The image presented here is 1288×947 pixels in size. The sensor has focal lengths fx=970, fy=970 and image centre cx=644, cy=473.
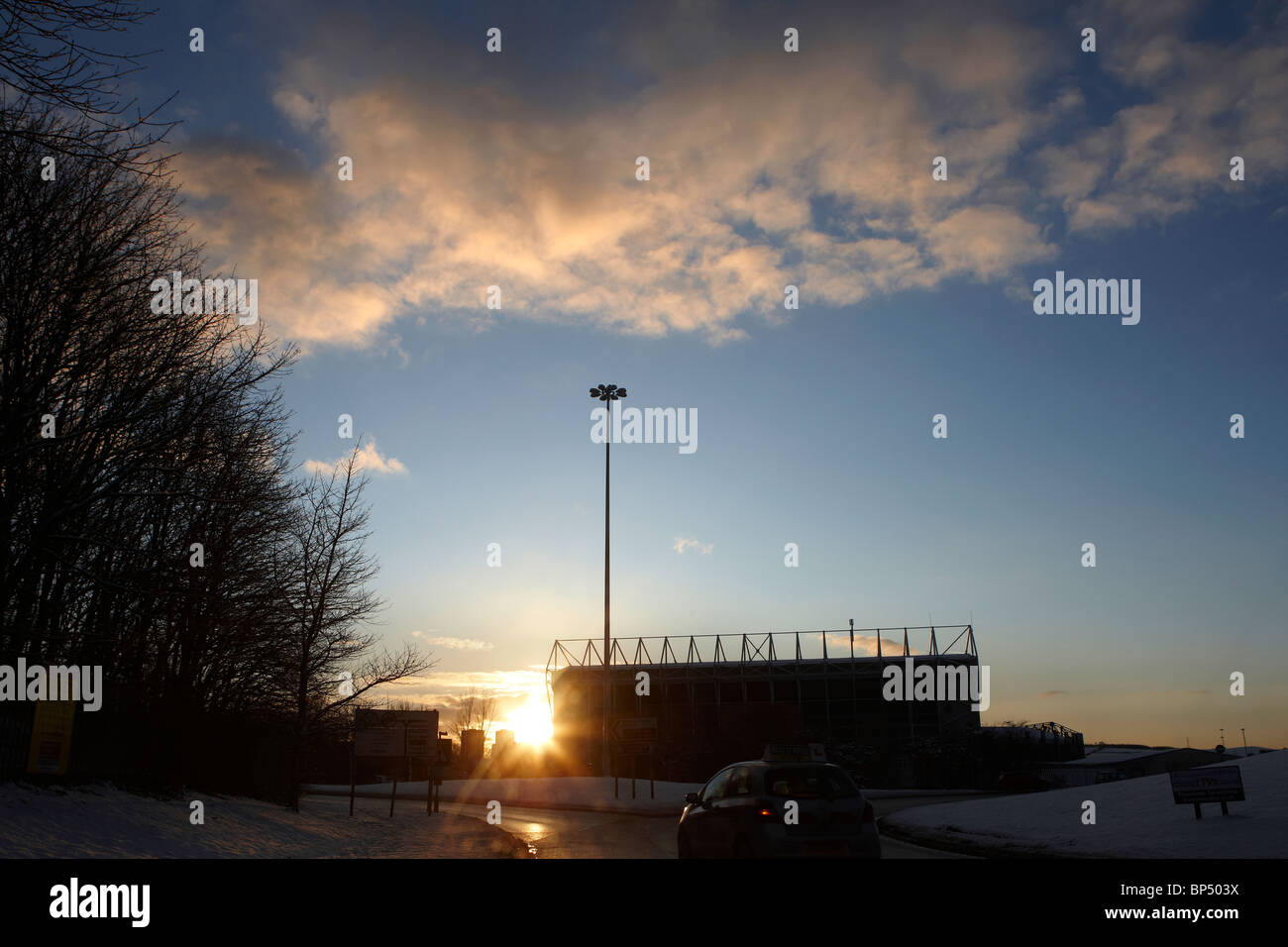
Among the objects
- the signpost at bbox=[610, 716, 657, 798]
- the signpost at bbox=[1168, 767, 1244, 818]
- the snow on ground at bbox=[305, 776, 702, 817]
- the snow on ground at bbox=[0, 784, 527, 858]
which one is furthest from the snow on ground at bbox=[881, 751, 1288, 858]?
the snow on ground at bbox=[305, 776, 702, 817]

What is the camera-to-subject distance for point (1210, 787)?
→ 1666 cm

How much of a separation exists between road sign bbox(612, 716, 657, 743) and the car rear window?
2382cm

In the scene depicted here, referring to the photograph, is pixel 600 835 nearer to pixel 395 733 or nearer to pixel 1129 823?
pixel 395 733

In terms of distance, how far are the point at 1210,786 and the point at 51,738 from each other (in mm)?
18940

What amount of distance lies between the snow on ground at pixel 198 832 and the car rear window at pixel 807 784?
7.01 metres

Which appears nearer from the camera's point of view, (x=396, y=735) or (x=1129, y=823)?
(x=1129, y=823)

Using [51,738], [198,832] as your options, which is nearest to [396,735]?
[198,832]

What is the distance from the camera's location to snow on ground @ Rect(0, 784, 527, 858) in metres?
12.3

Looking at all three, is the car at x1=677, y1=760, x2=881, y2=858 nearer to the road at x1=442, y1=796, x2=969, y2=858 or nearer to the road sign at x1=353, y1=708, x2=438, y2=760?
the road at x1=442, y1=796, x2=969, y2=858

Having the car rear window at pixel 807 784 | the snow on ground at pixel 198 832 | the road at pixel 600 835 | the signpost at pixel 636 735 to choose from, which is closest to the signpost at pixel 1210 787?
the road at pixel 600 835

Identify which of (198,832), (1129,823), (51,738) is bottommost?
(1129,823)
